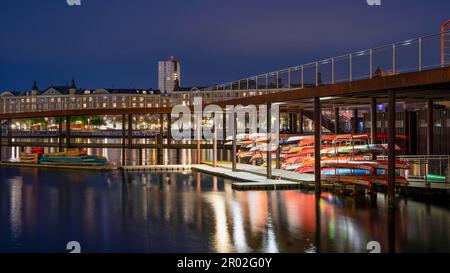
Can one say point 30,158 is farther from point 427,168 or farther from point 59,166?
point 427,168

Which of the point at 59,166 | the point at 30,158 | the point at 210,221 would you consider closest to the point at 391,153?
the point at 210,221

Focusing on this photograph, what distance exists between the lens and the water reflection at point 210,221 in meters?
18.1

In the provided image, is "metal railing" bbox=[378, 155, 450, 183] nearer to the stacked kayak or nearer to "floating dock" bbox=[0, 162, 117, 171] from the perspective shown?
"floating dock" bbox=[0, 162, 117, 171]

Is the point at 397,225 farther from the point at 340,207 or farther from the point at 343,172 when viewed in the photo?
the point at 343,172

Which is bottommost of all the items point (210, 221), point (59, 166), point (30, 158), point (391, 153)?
point (210, 221)

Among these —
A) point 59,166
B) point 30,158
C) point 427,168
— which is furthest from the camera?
point 30,158

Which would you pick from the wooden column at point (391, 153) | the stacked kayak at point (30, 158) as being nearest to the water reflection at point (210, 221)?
the wooden column at point (391, 153)

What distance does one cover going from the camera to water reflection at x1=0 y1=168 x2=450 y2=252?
18.1m

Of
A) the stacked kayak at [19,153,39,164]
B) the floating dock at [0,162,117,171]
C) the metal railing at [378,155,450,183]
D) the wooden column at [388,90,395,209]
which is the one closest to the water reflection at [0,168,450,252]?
the wooden column at [388,90,395,209]

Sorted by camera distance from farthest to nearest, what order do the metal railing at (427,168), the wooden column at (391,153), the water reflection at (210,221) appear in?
the metal railing at (427,168) → the wooden column at (391,153) → the water reflection at (210,221)

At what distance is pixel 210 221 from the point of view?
2220 centimetres

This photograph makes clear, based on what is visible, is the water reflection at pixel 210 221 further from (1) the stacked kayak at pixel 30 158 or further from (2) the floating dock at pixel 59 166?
(1) the stacked kayak at pixel 30 158
